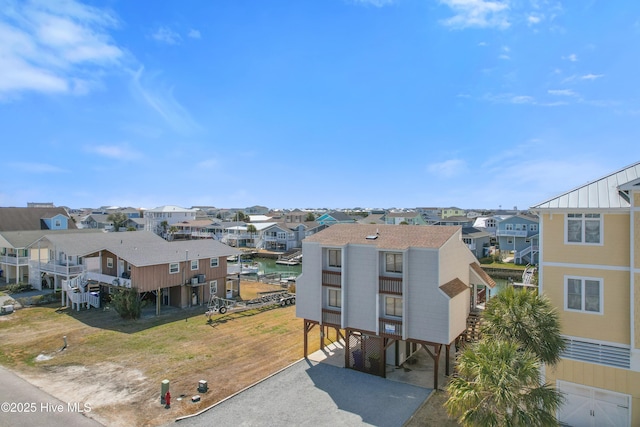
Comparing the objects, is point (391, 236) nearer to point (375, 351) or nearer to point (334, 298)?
point (334, 298)

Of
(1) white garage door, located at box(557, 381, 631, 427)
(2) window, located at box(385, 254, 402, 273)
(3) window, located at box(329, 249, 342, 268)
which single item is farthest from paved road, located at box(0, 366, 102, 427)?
(1) white garage door, located at box(557, 381, 631, 427)

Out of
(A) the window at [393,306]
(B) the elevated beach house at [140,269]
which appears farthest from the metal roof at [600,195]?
(B) the elevated beach house at [140,269]

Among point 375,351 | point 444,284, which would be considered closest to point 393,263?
point 444,284

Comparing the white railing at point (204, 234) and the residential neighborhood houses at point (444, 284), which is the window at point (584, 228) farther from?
the white railing at point (204, 234)

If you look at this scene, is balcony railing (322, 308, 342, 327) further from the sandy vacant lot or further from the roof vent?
the roof vent

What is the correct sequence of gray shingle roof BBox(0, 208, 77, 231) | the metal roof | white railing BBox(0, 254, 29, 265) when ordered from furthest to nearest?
gray shingle roof BBox(0, 208, 77, 231) → white railing BBox(0, 254, 29, 265) → the metal roof

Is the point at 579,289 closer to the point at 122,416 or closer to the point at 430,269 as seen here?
the point at 430,269
